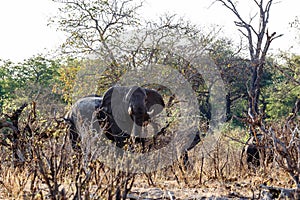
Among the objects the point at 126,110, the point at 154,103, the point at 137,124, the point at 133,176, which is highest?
the point at 154,103

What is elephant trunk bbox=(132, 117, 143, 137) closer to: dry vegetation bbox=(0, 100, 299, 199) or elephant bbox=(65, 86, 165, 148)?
elephant bbox=(65, 86, 165, 148)

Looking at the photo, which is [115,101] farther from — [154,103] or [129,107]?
[154,103]

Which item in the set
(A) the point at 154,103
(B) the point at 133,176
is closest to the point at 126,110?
(A) the point at 154,103

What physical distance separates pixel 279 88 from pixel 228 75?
10.9ft

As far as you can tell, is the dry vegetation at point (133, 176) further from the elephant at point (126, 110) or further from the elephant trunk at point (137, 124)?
the elephant at point (126, 110)

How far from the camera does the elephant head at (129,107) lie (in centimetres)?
841

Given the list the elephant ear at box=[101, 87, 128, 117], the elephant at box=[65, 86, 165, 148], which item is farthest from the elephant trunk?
the elephant ear at box=[101, 87, 128, 117]

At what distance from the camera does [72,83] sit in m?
19.1

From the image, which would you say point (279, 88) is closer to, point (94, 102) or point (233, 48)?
point (233, 48)

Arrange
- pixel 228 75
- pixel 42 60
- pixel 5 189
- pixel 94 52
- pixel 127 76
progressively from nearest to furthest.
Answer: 1. pixel 5 189
2. pixel 127 76
3. pixel 94 52
4. pixel 228 75
5. pixel 42 60

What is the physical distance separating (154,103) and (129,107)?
79 centimetres

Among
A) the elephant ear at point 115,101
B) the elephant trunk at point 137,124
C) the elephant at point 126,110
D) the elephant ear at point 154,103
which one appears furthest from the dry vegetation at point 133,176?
the elephant ear at point 115,101

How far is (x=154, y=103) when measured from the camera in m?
9.22

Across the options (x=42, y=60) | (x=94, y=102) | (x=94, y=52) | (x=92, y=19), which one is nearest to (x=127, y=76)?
(x=94, y=52)
